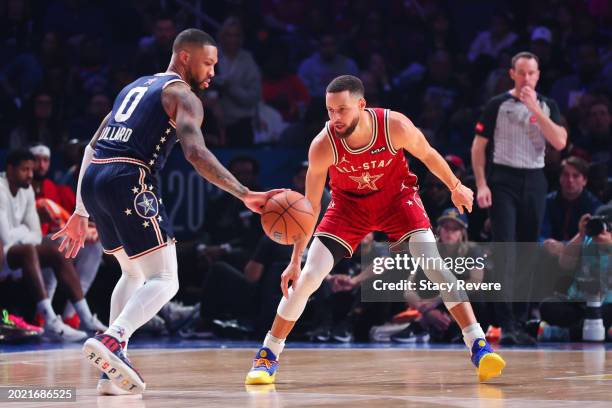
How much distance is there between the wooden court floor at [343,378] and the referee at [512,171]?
0.97m

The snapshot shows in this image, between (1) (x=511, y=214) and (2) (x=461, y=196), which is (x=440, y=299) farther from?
(2) (x=461, y=196)

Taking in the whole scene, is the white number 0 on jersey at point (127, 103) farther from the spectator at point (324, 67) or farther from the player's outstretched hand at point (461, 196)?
the spectator at point (324, 67)

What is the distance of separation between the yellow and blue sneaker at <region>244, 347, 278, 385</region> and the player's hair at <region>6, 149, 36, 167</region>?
5.06 m

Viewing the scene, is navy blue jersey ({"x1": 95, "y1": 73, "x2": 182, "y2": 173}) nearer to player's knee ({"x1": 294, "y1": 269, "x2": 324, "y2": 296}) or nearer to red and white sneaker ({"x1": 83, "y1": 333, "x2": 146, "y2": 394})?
red and white sneaker ({"x1": 83, "y1": 333, "x2": 146, "y2": 394})

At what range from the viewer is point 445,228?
32.7ft

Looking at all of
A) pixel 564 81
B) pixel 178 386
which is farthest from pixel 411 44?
pixel 178 386

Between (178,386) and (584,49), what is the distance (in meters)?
7.32

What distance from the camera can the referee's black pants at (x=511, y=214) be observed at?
371 inches

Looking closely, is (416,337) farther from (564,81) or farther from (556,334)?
(564,81)

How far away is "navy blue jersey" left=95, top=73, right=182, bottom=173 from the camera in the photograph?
5.85m

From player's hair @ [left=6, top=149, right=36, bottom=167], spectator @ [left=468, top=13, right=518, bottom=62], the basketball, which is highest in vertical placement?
spectator @ [left=468, top=13, right=518, bottom=62]

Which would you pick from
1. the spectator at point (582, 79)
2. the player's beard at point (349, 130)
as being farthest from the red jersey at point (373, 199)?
the spectator at point (582, 79)

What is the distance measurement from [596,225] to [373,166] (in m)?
3.60

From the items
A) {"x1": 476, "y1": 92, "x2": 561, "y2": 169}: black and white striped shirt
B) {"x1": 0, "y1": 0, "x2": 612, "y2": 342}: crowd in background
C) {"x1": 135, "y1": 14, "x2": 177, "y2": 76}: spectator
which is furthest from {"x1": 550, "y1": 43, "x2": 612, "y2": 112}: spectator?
{"x1": 135, "y1": 14, "x2": 177, "y2": 76}: spectator
